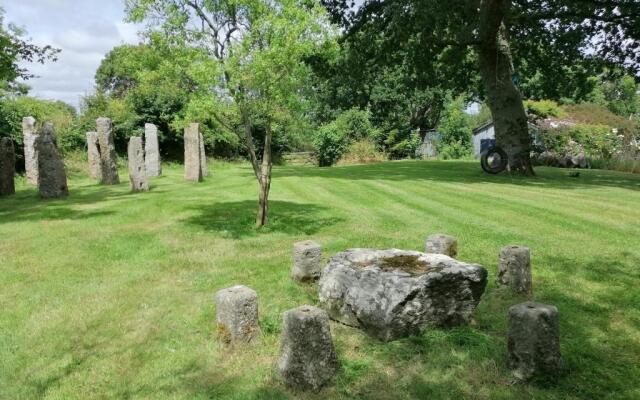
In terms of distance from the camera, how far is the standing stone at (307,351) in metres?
4.77

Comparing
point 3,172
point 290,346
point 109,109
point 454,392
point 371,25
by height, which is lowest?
point 454,392

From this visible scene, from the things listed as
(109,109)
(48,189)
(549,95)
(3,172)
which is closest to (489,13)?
(549,95)

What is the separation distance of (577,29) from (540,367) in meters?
22.8

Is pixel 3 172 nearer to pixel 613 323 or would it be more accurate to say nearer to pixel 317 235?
pixel 317 235

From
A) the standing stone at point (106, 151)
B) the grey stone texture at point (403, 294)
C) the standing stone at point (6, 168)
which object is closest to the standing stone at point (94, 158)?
the standing stone at point (106, 151)

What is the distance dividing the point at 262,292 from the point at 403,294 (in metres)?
2.66

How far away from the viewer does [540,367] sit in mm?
4684

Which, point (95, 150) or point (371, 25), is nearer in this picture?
point (371, 25)

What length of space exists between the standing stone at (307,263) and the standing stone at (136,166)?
12059mm

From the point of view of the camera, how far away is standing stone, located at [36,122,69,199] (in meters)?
16.2

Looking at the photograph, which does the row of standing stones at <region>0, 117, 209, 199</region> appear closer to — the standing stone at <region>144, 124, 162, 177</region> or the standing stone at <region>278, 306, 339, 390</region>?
the standing stone at <region>144, 124, 162, 177</region>

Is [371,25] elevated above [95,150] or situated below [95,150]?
above

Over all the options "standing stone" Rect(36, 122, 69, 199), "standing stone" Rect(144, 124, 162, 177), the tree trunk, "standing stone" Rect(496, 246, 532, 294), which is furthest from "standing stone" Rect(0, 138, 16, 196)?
"standing stone" Rect(496, 246, 532, 294)

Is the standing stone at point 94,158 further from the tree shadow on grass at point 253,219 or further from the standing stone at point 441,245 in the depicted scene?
the standing stone at point 441,245
